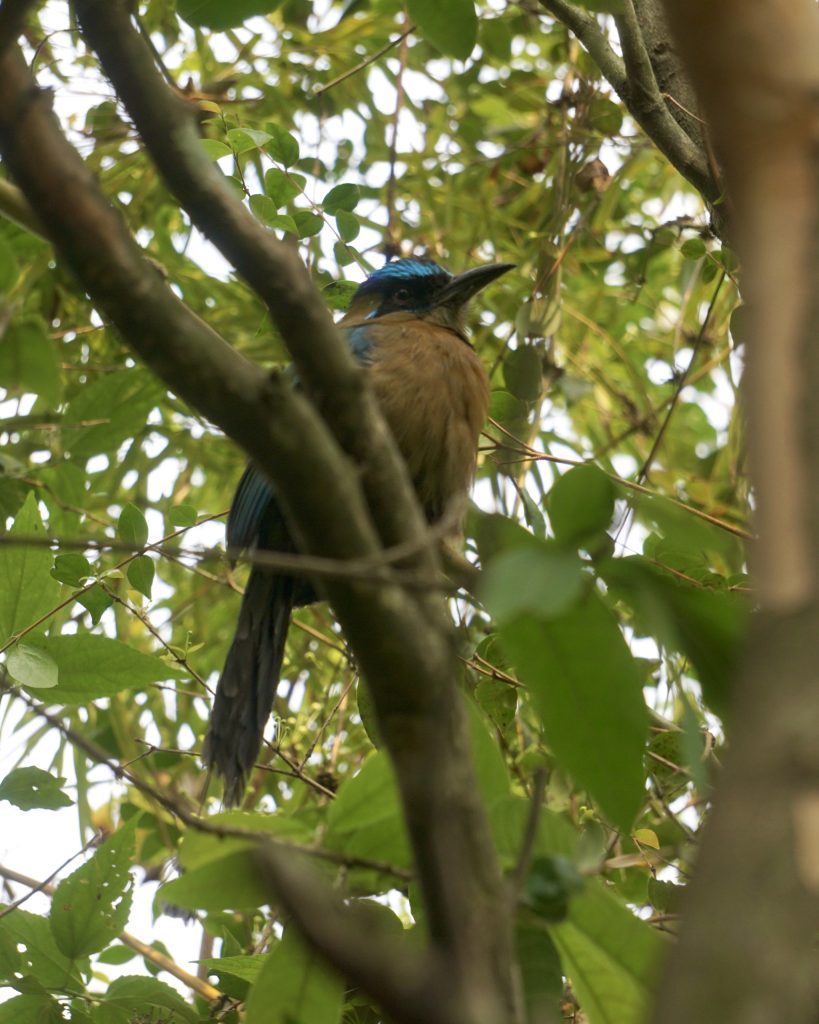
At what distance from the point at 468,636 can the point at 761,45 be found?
2.15m

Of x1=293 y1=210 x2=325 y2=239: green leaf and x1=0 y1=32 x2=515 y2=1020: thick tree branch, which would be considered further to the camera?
x1=293 y1=210 x2=325 y2=239: green leaf

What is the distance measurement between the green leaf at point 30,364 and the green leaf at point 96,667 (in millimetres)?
1038

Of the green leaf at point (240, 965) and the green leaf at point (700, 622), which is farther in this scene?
the green leaf at point (240, 965)

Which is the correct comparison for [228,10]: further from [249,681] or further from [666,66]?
[249,681]

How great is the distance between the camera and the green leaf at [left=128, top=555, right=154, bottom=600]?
107 inches

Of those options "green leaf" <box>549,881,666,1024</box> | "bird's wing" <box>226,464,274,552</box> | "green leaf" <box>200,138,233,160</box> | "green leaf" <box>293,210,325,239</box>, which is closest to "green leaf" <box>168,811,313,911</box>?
"green leaf" <box>549,881,666,1024</box>

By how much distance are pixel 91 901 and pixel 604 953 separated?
1.18 metres

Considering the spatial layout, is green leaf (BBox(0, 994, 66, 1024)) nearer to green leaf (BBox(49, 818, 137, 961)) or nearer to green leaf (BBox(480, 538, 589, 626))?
green leaf (BBox(49, 818, 137, 961))

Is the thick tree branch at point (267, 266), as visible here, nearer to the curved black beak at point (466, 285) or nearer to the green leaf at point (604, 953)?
the green leaf at point (604, 953)

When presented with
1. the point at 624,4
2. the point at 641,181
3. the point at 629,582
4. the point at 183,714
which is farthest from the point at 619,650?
the point at 641,181

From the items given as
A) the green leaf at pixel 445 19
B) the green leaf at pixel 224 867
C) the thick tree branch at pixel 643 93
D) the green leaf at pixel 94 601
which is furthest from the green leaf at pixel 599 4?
the green leaf at pixel 94 601

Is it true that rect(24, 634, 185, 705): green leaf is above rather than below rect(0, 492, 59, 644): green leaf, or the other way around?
below

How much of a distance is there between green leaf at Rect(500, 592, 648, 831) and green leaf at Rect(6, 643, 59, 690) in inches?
51.4

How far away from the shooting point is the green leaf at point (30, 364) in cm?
145
